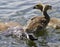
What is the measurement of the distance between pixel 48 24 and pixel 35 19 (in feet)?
2.49

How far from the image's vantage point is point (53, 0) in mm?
11773

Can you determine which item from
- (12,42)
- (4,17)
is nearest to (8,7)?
(4,17)

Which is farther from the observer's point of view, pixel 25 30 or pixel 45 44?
pixel 25 30

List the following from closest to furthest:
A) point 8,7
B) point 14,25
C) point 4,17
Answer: point 14,25 < point 4,17 < point 8,7

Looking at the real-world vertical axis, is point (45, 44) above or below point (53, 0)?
below

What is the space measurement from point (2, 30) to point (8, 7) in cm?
194

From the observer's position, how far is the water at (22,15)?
8.12 meters

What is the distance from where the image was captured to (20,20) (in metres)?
10.1

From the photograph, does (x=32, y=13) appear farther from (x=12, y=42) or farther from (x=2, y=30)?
(x=12, y=42)

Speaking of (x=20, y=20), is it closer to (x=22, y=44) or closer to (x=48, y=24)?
(x=48, y=24)

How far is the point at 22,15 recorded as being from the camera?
10.3 meters

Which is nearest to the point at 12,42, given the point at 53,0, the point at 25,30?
the point at 25,30

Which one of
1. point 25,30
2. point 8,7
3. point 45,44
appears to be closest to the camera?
point 45,44

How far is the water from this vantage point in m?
8.12
